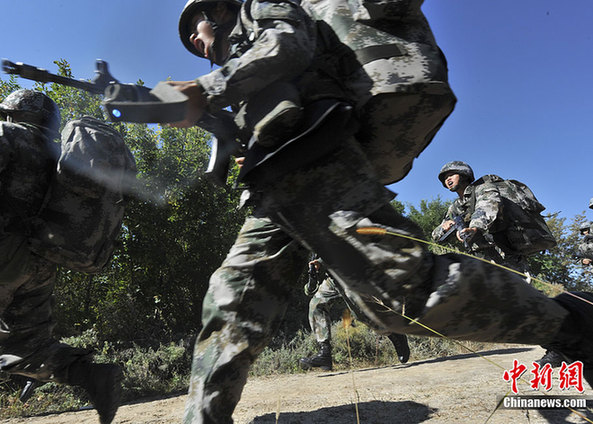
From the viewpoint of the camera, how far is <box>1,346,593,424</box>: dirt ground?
6.90ft

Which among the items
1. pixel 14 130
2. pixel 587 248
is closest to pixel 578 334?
pixel 14 130

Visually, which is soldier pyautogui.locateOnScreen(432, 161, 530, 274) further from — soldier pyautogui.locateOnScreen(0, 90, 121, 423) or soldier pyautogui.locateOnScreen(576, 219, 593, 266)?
soldier pyautogui.locateOnScreen(576, 219, 593, 266)

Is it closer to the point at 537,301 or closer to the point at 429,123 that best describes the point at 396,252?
the point at 537,301

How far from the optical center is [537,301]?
129cm

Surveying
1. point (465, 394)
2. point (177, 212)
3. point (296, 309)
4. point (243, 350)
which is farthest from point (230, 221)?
point (243, 350)

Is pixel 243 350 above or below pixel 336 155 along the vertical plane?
below

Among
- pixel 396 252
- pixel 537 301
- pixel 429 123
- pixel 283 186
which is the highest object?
pixel 429 123

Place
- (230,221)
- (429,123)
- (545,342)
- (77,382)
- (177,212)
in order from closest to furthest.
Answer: (545,342)
(429,123)
(77,382)
(177,212)
(230,221)

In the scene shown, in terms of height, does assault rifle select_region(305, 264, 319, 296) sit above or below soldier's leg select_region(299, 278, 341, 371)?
above

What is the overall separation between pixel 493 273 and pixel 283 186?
2.43 ft

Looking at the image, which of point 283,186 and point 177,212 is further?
point 177,212

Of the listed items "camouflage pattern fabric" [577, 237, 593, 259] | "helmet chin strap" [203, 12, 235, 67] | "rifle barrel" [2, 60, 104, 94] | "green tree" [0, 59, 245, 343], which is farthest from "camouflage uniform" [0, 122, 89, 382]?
"camouflage pattern fabric" [577, 237, 593, 259]

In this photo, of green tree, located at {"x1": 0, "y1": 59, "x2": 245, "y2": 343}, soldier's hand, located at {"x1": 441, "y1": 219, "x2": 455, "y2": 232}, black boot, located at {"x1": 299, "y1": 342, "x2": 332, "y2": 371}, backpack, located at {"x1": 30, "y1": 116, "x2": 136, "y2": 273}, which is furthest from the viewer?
green tree, located at {"x1": 0, "y1": 59, "x2": 245, "y2": 343}

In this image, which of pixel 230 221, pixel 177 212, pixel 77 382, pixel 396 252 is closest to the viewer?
pixel 396 252
